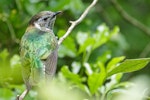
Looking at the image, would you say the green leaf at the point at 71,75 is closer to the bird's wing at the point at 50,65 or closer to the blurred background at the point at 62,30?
the bird's wing at the point at 50,65

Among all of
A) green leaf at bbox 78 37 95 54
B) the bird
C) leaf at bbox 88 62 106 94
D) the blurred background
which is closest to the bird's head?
the bird

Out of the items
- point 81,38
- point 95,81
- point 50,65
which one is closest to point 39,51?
point 50,65

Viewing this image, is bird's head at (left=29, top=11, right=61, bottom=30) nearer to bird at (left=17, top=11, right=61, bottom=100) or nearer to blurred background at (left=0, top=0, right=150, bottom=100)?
bird at (left=17, top=11, right=61, bottom=100)

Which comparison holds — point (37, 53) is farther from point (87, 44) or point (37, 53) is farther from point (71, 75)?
point (87, 44)

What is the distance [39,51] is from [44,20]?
26.1 inches

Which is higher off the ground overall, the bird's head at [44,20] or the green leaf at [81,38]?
the bird's head at [44,20]

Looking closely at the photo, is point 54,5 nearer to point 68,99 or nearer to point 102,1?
point 102,1

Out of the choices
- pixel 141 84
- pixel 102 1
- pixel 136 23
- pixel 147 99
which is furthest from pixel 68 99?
pixel 102 1

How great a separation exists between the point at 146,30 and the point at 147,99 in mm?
3399

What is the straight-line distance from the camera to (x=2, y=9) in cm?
467

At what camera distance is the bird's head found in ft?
13.8

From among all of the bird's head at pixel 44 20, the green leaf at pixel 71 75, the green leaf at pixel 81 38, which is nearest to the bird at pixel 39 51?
the bird's head at pixel 44 20

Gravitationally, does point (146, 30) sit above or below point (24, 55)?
above

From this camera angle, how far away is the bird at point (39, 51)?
129 inches
